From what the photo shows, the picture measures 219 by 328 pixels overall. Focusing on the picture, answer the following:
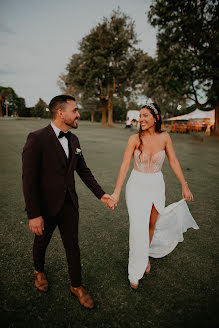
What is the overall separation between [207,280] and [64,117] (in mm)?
2799

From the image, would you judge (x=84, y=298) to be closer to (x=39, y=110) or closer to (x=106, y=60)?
(x=106, y=60)

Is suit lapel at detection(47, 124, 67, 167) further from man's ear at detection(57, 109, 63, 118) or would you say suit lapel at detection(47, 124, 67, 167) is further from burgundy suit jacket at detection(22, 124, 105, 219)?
man's ear at detection(57, 109, 63, 118)

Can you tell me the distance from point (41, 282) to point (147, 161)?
6.55ft

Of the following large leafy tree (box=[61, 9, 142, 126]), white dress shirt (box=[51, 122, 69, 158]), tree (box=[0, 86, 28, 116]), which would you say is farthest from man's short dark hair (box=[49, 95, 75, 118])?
tree (box=[0, 86, 28, 116])

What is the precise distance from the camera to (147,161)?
2.44 m

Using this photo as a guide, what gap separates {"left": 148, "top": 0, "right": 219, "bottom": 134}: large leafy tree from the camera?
699 inches

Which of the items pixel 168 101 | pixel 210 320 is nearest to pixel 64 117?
pixel 210 320

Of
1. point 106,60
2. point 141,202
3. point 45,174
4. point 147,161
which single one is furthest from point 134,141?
point 106,60

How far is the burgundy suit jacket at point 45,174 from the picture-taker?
1.85m

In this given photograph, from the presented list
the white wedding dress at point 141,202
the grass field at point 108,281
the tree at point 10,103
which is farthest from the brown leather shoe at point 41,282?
the tree at point 10,103

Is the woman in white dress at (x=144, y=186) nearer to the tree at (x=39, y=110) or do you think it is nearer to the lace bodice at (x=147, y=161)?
the lace bodice at (x=147, y=161)

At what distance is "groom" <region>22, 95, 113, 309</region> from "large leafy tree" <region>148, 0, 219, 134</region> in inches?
764

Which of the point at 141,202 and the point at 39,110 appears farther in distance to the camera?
the point at 39,110

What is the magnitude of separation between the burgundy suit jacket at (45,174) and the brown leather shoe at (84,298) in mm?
980
